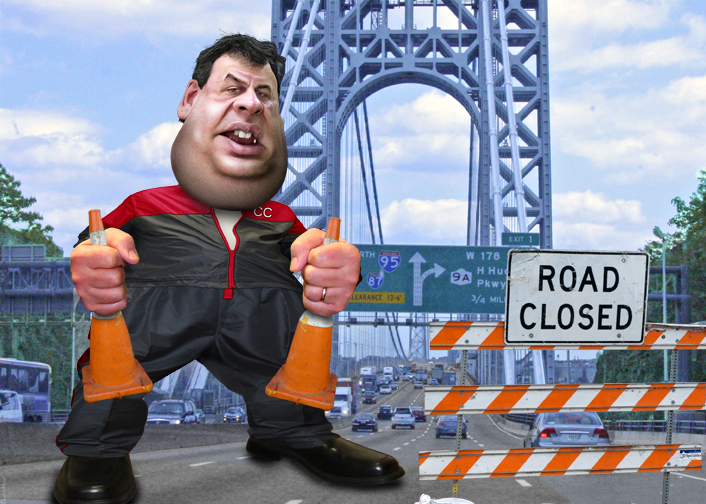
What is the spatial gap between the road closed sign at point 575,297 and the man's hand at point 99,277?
8.70ft

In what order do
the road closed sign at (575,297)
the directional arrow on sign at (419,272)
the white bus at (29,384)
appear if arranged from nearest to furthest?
the road closed sign at (575,297)
the white bus at (29,384)
the directional arrow on sign at (419,272)

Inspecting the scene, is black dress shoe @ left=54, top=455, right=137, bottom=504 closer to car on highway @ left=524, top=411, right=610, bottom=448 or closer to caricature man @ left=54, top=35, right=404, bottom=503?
caricature man @ left=54, top=35, right=404, bottom=503

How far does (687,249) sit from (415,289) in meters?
30.2

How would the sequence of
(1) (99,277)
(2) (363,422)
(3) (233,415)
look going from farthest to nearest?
(3) (233,415) < (2) (363,422) < (1) (99,277)

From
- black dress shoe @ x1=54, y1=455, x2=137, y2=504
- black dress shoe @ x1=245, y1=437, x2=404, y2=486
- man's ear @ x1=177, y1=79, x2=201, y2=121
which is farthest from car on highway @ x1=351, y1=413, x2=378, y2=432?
man's ear @ x1=177, y1=79, x2=201, y2=121

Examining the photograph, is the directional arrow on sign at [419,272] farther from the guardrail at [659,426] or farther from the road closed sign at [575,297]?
the road closed sign at [575,297]

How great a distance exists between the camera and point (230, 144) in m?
3.74

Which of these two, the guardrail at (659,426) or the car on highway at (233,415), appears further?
the car on highway at (233,415)

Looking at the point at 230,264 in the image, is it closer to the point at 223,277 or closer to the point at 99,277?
the point at 223,277

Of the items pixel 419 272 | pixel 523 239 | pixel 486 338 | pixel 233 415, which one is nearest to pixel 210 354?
pixel 486 338

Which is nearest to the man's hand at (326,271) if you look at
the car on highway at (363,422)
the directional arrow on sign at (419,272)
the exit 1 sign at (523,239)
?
the directional arrow on sign at (419,272)

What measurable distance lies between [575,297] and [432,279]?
23.2 m

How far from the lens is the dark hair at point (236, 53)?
3907mm

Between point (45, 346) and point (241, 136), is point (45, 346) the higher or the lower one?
the lower one
